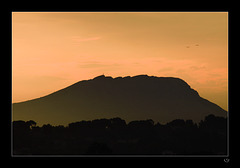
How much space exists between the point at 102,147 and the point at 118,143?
1.62 meters

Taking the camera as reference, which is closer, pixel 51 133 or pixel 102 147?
pixel 102 147

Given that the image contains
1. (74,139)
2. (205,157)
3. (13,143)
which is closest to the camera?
(205,157)

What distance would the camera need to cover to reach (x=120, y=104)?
32219 millimetres

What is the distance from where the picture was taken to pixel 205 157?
72.8ft

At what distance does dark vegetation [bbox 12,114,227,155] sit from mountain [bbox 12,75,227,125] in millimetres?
503

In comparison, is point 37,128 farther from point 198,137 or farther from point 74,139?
point 198,137

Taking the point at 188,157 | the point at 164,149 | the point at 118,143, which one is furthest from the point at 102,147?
the point at 188,157

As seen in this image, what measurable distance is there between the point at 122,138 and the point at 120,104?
18.2 ft

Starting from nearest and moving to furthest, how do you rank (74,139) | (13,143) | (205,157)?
(205,157) → (13,143) → (74,139)

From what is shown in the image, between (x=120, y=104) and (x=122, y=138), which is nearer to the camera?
(x=122, y=138)

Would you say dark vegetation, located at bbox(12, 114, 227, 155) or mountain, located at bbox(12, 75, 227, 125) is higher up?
mountain, located at bbox(12, 75, 227, 125)

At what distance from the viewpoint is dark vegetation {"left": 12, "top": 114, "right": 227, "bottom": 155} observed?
24.9 meters

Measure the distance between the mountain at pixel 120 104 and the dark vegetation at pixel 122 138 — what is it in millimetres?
503

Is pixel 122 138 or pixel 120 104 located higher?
pixel 120 104
